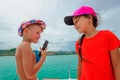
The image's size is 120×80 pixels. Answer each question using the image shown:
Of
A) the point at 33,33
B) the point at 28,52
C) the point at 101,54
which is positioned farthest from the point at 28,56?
the point at 101,54

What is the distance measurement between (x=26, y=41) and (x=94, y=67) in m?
0.53

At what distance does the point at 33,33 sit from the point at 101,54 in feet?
1.73

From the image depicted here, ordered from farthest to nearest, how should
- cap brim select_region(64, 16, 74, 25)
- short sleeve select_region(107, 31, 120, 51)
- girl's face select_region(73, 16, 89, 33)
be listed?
1. cap brim select_region(64, 16, 74, 25)
2. girl's face select_region(73, 16, 89, 33)
3. short sleeve select_region(107, 31, 120, 51)

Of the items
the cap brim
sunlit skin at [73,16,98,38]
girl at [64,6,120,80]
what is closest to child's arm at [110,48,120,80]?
girl at [64,6,120,80]

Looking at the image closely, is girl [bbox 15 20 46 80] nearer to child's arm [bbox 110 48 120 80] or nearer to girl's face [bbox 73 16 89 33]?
girl's face [bbox 73 16 89 33]

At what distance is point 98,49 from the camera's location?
1455 mm

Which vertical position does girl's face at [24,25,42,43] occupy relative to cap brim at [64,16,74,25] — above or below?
below

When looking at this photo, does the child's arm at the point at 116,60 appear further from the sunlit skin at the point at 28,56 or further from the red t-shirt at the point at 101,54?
the sunlit skin at the point at 28,56

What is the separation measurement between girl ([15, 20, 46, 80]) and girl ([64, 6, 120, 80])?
276 millimetres

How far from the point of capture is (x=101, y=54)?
4.75 ft

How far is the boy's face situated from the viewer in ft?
5.46

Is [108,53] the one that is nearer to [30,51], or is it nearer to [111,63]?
[111,63]

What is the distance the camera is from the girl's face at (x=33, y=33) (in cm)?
166

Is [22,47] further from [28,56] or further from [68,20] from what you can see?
[68,20]
